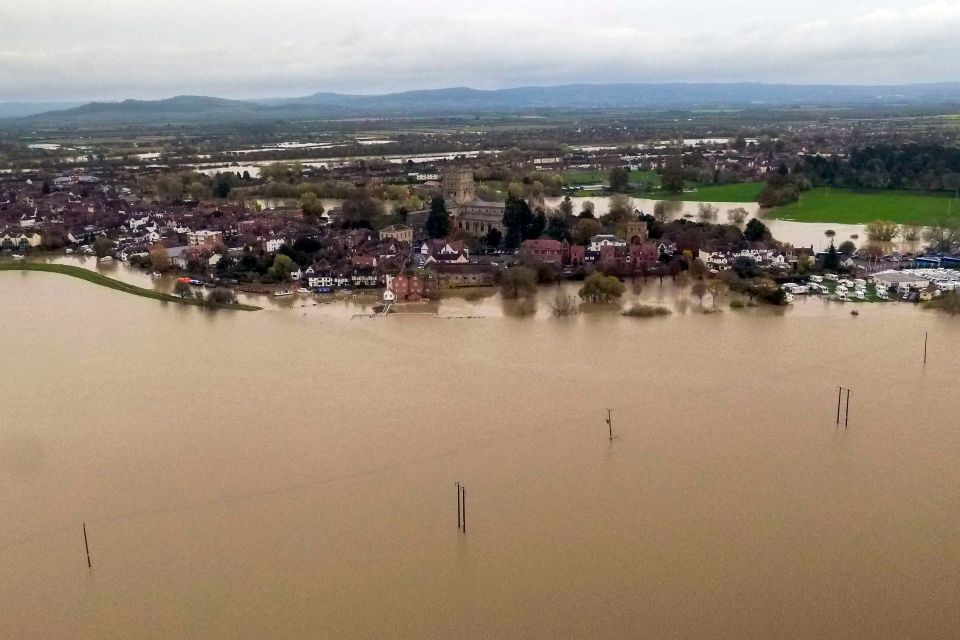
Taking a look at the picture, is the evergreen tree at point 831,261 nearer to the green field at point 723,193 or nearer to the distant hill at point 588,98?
the green field at point 723,193

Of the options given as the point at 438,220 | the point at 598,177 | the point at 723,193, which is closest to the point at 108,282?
the point at 438,220

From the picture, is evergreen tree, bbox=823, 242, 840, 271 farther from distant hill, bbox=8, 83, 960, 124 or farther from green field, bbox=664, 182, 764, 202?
distant hill, bbox=8, 83, 960, 124

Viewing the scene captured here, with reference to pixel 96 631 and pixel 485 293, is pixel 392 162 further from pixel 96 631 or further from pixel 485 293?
pixel 96 631

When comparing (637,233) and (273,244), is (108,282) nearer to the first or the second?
(273,244)

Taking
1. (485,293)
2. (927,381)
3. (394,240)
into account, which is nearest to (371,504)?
(927,381)

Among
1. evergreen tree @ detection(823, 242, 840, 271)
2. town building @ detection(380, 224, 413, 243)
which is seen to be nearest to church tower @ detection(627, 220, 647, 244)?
evergreen tree @ detection(823, 242, 840, 271)

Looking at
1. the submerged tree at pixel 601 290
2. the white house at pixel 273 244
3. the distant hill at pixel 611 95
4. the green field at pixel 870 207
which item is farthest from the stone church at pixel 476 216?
the distant hill at pixel 611 95
